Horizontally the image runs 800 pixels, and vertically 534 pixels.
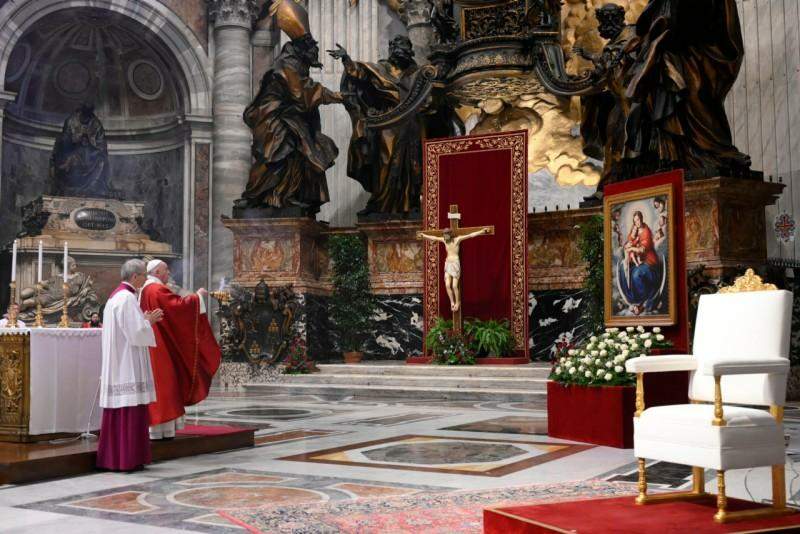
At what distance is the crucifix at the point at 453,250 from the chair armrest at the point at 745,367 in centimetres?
931

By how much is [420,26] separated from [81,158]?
24.3 feet

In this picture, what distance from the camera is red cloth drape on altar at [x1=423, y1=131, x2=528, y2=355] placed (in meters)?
14.1

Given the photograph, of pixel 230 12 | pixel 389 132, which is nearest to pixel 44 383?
pixel 389 132

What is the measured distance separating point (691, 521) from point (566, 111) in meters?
13.5

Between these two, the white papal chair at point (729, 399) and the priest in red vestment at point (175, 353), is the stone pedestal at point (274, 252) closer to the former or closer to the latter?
the priest in red vestment at point (175, 353)

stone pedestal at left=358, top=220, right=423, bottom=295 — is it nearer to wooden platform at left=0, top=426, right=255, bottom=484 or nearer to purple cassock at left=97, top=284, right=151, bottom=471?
wooden platform at left=0, top=426, right=255, bottom=484

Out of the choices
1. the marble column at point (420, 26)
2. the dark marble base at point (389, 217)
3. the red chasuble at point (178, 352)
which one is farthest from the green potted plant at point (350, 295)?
the red chasuble at point (178, 352)

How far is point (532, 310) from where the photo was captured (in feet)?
49.0

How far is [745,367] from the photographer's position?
4.09 metres

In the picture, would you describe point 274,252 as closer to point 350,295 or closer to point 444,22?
point 350,295

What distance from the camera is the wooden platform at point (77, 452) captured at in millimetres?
5867

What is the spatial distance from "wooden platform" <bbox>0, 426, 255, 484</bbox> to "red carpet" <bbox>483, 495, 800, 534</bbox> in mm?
3292

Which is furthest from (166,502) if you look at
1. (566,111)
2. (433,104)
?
(566,111)

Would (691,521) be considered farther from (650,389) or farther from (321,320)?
(321,320)
